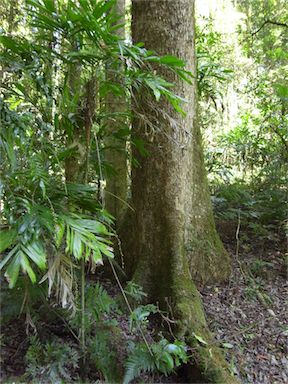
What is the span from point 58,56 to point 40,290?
1.60 metres

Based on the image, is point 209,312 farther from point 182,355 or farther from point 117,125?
point 117,125

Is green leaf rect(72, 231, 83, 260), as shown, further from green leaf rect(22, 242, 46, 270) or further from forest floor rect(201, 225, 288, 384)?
forest floor rect(201, 225, 288, 384)

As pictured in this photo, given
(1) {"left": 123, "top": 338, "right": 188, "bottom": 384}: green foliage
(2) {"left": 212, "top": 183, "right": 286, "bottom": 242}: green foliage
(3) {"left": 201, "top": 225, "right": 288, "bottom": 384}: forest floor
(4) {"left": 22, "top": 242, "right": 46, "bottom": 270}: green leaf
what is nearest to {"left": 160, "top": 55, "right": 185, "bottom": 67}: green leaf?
(4) {"left": 22, "top": 242, "right": 46, "bottom": 270}: green leaf

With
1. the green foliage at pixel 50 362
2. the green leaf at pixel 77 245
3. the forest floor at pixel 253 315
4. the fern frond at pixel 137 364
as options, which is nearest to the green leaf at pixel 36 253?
the green leaf at pixel 77 245

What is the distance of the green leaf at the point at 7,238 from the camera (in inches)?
75.5

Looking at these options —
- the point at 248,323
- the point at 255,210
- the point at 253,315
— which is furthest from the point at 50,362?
the point at 255,210

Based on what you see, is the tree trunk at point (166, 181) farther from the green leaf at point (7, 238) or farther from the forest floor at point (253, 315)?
the green leaf at point (7, 238)

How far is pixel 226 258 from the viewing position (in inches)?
169

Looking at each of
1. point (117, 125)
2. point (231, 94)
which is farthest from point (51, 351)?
point (231, 94)

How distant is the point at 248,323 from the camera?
369 cm

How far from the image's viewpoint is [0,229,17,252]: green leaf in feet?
6.30

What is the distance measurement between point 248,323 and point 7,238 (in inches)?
105

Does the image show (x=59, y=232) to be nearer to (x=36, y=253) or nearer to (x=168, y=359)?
(x=36, y=253)

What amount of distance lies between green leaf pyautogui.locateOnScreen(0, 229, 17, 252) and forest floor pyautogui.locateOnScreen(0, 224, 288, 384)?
1.07 metres
